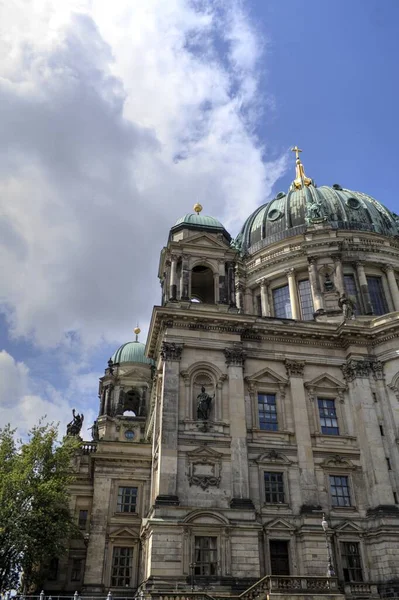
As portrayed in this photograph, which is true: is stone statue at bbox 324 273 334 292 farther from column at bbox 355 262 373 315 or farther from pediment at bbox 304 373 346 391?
pediment at bbox 304 373 346 391

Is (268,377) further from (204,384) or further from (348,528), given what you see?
(348,528)

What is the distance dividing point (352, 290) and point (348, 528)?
68.3 ft

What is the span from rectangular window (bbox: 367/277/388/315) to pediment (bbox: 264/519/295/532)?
68.6ft

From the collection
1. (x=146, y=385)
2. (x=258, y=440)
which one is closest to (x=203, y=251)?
(x=258, y=440)

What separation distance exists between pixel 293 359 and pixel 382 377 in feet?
19.7

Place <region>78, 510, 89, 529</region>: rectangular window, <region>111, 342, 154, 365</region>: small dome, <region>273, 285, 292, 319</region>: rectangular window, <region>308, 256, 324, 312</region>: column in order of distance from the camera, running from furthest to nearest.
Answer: <region>111, 342, 154, 365</region>: small dome → <region>78, 510, 89, 529</region>: rectangular window → <region>273, 285, 292, 319</region>: rectangular window → <region>308, 256, 324, 312</region>: column

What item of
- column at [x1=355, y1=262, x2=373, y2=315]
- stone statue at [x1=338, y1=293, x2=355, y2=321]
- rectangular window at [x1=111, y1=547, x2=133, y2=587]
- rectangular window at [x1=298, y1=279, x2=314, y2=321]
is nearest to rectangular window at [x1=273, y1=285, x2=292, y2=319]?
rectangular window at [x1=298, y1=279, x2=314, y2=321]

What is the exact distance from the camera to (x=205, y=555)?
27.7 meters

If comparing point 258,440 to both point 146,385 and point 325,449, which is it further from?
point 146,385

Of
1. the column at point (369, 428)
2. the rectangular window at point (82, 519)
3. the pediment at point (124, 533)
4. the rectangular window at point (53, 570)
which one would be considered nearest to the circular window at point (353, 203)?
the column at point (369, 428)

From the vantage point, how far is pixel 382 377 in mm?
35656

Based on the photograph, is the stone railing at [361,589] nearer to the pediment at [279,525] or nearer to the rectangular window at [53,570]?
the pediment at [279,525]

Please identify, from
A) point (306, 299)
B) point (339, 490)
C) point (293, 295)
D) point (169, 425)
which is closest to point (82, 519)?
point (169, 425)

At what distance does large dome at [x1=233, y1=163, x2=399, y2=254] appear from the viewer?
162 ft
